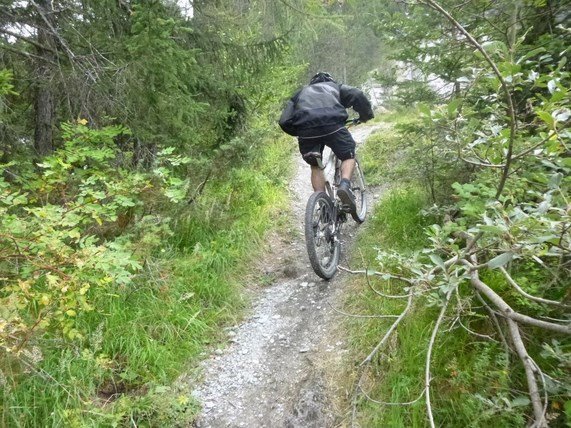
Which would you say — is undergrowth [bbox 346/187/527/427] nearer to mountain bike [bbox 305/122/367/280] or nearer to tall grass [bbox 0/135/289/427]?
mountain bike [bbox 305/122/367/280]

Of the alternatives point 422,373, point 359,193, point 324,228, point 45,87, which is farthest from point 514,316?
point 45,87

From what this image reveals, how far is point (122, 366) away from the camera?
312 centimetres

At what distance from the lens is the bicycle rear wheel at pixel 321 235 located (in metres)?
3.96

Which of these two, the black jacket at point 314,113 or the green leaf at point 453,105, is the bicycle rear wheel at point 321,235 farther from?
the green leaf at point 453,105

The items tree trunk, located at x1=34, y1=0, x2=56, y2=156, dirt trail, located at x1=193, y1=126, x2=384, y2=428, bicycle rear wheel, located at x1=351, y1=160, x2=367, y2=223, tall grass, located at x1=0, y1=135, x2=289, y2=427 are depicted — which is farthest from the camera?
bicycle rear wheel, located at x1=351, y1=160, x2=367, y2=223

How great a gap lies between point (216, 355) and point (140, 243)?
1303mm

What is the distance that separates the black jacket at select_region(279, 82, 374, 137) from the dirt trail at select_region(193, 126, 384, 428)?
1.78m

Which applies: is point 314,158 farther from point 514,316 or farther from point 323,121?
point 514,316

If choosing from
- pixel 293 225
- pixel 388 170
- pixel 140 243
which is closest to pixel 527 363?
pixel 140 243

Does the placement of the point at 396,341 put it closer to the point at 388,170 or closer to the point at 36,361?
the point at 36,361

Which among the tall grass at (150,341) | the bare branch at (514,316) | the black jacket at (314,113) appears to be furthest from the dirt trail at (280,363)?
the black jacket at (314,113)

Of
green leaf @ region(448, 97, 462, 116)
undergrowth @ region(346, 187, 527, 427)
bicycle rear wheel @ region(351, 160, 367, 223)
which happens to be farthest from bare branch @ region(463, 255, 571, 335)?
bicycle rear wheel @ region(351, 160, 367, 223)

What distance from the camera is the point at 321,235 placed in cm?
425

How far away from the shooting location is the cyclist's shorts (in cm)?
452
